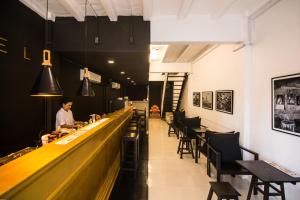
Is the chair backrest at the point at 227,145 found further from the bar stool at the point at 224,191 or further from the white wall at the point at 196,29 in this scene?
the white wall at the point at 196,29

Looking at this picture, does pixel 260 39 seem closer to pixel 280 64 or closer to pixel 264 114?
pixel 280 64

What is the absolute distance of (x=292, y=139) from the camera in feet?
9.70

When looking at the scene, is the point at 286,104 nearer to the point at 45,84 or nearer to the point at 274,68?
the point at 274,68

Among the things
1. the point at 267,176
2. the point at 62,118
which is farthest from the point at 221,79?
the point at 62,118

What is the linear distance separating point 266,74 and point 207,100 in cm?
344

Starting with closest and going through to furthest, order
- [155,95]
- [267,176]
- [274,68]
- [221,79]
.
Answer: [267,176] → [274,68] → [221,79] → [155,95]

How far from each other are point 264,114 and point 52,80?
11.4 feet

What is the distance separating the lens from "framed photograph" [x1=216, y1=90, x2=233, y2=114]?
5.10 m

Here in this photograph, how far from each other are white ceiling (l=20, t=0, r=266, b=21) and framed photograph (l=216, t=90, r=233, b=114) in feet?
6.51

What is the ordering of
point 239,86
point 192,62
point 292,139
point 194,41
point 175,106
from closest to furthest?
point 292,139
point 194,41
point 239,86
point 192,62
point 175,106

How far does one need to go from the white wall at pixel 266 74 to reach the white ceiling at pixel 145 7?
0.53m

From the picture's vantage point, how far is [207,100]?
7043mm

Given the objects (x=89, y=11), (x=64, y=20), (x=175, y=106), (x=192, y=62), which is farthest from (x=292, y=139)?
(x=175, y=106)

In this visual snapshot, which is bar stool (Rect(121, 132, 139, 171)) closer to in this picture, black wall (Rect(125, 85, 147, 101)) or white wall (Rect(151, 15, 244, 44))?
white wall (Rect(151, 15, 244, 44))
